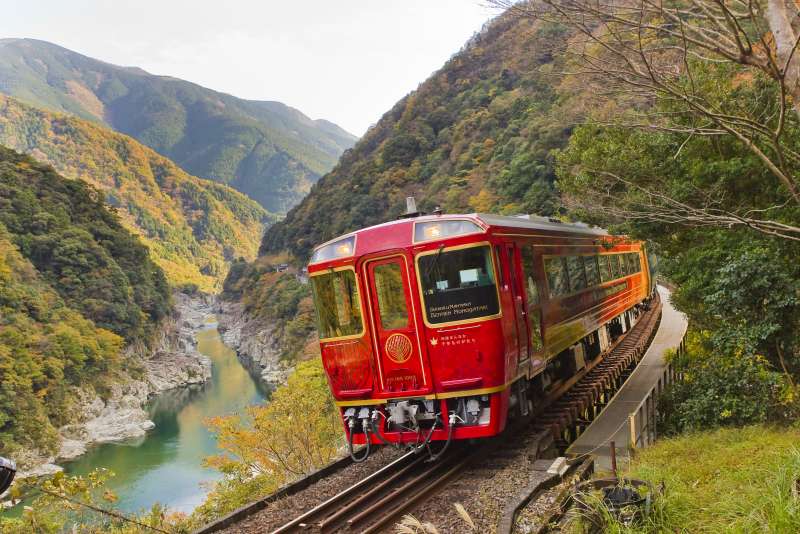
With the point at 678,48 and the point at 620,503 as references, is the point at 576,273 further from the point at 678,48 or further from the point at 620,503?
the point at 620,503

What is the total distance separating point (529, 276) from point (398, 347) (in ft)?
7.33

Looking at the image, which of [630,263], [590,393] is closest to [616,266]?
[630,263]

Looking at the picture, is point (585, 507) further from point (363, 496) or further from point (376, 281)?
point (376, 281)

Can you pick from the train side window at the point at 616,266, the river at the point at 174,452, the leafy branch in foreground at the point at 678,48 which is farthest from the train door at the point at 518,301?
the river at the point at 174,452

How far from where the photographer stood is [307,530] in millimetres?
6188

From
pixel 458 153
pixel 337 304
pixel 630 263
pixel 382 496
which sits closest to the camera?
pixel 382 496

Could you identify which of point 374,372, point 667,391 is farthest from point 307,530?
point 667,391

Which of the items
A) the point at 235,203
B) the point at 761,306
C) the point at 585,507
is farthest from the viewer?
the point at 235,203

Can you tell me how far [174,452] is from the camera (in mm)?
35531

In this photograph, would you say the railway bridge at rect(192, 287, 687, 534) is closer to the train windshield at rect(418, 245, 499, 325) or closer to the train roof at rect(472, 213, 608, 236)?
the train windshield at rect(418, 245, 499, 325)

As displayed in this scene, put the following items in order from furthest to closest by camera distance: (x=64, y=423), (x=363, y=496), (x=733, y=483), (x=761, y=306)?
(x=64, y=423) → (x=761, y=306) → (x=363, y=496) → (x=733, y=483)

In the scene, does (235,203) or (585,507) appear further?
(235,203)

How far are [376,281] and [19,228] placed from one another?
2329 inches

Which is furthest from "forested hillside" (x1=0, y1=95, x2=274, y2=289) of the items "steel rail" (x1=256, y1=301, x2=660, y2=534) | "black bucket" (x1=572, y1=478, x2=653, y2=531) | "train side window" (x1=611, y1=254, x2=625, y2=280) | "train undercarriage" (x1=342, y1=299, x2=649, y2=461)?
"black bucket" (x1=572, y1=478, x2=653, y2=531)
